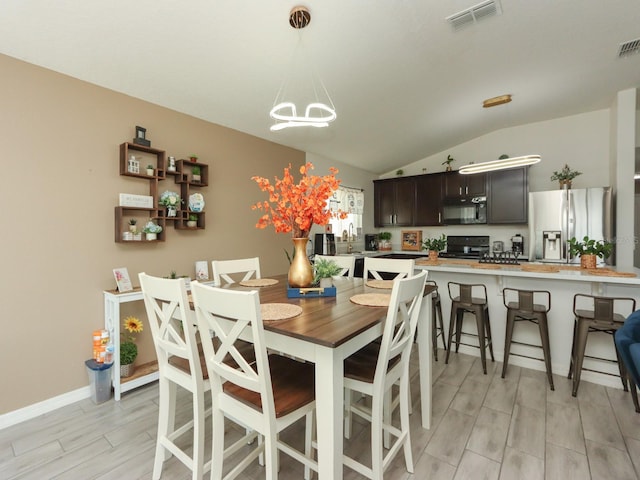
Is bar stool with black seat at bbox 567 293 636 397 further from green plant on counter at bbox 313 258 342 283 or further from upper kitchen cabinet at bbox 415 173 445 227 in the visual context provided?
upper kitchen cabinet at bbox 415 173 445 227

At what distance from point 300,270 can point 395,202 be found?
418cm

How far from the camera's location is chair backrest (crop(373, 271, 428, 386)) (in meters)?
1.29

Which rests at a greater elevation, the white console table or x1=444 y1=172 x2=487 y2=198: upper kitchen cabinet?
x1=444 y1=172 x2=487 y2=198: upper kitchen cabinet

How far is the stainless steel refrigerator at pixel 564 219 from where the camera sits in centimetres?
363

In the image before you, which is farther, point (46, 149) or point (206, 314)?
point (46, 149)

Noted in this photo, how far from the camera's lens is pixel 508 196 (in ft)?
14.8

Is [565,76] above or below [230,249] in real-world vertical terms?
above

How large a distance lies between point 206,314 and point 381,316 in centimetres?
78

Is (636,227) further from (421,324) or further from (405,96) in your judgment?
(421,324)

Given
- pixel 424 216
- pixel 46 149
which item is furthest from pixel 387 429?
pixel 424 216

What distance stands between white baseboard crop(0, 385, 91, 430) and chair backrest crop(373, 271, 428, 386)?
2424mm

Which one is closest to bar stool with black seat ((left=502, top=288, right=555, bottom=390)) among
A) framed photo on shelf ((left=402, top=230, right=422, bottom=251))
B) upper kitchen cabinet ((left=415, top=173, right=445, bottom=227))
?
upper kitchen cabinet ((left=415, top=173, right=445, bottom=227))

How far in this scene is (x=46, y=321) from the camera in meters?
2.21

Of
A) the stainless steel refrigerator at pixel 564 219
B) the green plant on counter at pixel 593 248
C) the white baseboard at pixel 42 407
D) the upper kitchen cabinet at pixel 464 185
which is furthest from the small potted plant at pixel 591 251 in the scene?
the white baseboard at pixel 42 407
